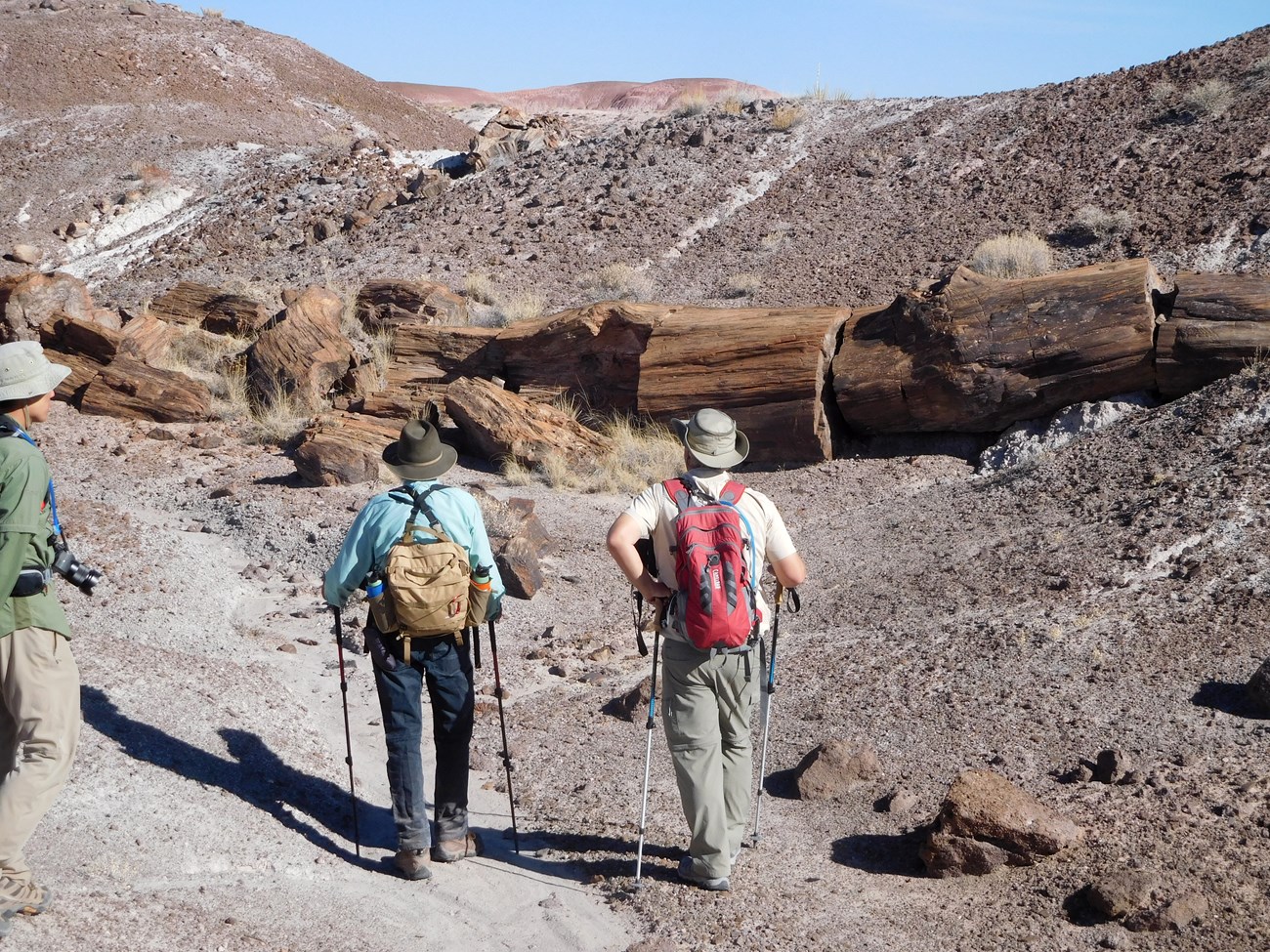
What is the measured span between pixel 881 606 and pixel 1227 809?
316 centimetres

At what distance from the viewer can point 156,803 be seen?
4898mm

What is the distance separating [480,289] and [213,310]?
3.51 metres

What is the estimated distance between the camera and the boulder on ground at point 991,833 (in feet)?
15.1

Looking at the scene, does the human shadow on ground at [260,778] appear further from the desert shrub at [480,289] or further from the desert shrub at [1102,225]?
the desert shrub at [1102,225]

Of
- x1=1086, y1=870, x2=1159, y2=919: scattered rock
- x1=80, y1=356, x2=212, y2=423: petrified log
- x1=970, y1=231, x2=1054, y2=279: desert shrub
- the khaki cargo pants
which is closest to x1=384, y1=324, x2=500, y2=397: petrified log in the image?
x1=80, y1=356, x2=212, y2=423: petrified log

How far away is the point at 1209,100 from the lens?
15438 millimetres

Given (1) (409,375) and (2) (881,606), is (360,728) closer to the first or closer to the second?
(2) (881,606)

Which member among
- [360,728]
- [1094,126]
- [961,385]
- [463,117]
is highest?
[463,117]

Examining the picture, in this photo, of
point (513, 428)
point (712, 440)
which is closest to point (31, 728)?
point (712, 440)

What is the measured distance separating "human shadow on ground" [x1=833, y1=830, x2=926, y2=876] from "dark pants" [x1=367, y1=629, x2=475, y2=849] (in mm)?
1645

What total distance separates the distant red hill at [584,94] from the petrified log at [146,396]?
47.3 meters

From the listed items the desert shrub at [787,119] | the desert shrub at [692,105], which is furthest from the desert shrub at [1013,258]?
the desert shrub at [692,105]

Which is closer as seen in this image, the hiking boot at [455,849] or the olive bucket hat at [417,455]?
the olive bucket hat at [417,455]

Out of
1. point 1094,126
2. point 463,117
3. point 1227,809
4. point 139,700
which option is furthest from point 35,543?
point 463,117
